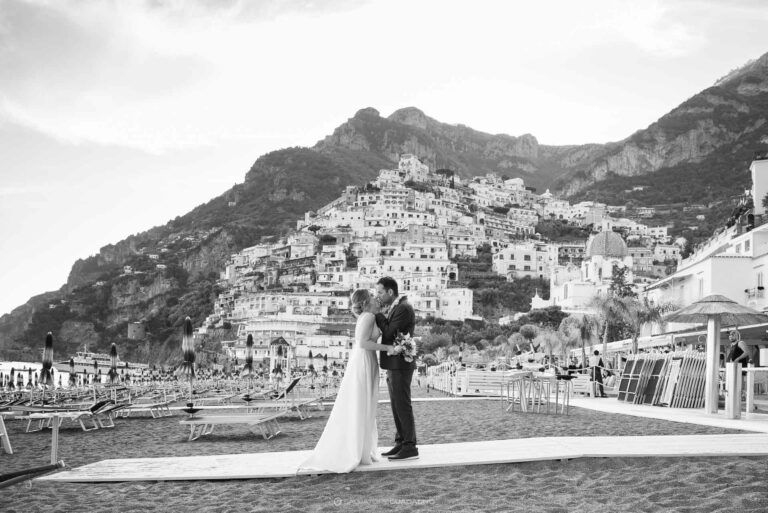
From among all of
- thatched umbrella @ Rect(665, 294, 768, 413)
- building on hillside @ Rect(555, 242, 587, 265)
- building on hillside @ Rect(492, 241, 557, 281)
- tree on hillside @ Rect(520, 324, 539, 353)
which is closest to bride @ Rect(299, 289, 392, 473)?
thatched umbrella @ Rect(665, 294, 768, 413)

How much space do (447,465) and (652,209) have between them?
17901cm

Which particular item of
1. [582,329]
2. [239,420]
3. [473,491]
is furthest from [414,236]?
[473,491]

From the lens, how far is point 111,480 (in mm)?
7402

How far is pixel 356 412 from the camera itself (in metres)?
7.27

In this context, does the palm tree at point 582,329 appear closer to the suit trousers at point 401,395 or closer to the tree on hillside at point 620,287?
the tree on hillside at point 620,287

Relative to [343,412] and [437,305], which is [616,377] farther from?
[437,305]

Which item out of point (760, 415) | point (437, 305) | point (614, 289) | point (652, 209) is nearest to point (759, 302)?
point (760, 415)

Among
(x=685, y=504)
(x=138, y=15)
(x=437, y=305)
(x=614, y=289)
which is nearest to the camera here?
(x=685, y=504)

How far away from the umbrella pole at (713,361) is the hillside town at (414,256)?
232 feet

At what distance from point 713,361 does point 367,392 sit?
25.4ft

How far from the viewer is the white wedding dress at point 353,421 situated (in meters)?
7.21

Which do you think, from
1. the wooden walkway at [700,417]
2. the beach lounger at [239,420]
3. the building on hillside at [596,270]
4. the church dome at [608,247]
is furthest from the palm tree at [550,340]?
the church dome at [608,247]

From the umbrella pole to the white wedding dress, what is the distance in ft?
24.1

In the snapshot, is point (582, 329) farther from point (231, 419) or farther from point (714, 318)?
point (231, 419)
